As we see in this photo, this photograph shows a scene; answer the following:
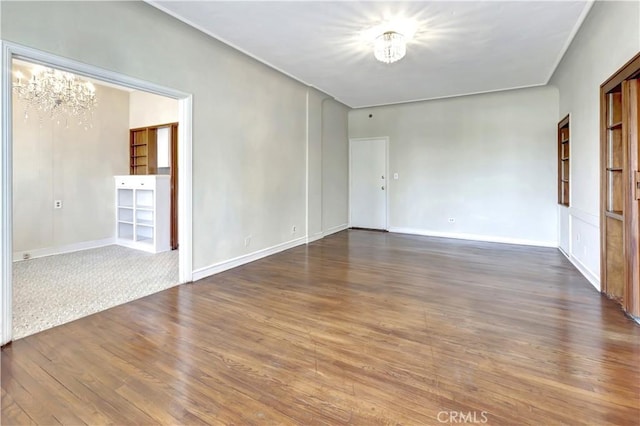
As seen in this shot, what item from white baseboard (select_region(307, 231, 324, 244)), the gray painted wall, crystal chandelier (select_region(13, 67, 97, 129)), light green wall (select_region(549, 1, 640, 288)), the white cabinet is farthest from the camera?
white baseboard (select_region(307, 231, 324, 244))

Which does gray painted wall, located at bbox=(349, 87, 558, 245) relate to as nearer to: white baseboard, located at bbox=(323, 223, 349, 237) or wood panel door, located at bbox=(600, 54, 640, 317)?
→ white baseboard, located at bbox=(323, 223, 349, 237)

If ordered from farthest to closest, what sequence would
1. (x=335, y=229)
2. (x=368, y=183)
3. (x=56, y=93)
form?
(x=368, y=183), (x=335, y=229), (x=56, y=93)

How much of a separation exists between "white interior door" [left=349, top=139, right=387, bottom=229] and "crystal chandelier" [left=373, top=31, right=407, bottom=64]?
12.0 feet

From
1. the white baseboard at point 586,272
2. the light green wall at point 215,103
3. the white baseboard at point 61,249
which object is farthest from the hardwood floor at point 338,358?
the white baseboard at point 61,249

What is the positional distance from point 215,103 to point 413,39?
234 centimetres

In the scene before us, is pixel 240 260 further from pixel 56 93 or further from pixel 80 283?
pixel 56 93

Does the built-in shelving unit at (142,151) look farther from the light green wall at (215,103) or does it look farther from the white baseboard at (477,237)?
the white baseboard at (477,237)

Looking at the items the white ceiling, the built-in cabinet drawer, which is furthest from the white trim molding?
the built-in cabinet drawer

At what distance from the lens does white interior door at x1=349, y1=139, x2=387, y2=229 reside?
7043 mm

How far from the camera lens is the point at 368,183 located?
23.7 feet

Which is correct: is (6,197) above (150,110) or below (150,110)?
below

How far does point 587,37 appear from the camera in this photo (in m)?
3.29

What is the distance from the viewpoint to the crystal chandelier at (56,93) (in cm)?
433

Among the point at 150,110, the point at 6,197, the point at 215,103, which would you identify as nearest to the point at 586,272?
the point at 215,103
